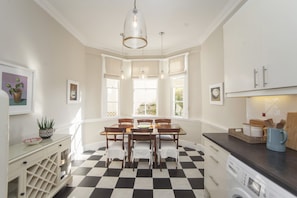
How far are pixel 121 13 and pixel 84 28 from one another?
3.55ft

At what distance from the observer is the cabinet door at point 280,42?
972mm

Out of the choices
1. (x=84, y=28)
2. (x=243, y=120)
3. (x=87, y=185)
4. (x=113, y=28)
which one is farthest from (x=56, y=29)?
(x=243, y=120)

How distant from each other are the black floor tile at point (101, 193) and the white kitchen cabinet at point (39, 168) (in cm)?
47

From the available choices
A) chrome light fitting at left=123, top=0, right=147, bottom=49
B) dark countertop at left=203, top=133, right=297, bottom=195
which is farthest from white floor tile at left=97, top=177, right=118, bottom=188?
chrome light fitting at left=123, top=0, right=147, bottom=49

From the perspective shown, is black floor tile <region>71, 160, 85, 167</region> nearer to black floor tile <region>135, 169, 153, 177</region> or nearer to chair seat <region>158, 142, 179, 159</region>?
black floor tile <region>135, 169, 153, 177</region>

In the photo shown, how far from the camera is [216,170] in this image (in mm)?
1510

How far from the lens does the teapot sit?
3.85ft

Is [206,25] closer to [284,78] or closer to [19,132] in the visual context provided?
[284,78]

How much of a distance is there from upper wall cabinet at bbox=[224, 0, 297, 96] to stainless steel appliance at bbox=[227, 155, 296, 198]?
2.28ft

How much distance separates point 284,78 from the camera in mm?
1025

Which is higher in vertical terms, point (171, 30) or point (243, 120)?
point (171, 30)

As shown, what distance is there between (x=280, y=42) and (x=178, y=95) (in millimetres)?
3139

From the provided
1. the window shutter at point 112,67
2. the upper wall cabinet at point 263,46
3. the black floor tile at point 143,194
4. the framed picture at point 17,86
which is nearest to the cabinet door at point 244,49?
Result: the upper wall cabinet at point 263,46

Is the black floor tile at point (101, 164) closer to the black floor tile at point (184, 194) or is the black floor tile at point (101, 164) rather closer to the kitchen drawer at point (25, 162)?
the kitchen drawer at point (25, 162)
